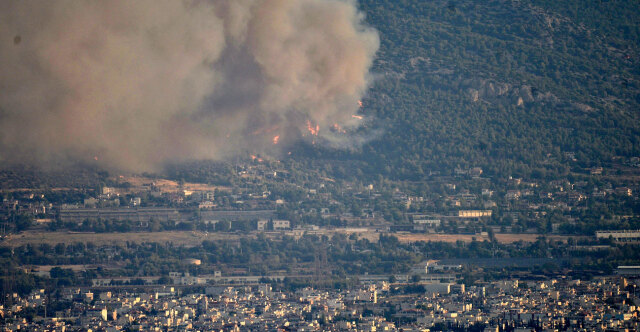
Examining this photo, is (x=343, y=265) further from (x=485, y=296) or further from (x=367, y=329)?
(x=367, y=329)

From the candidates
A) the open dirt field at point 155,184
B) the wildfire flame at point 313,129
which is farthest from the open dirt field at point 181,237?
the wildfire flame at point 313,129

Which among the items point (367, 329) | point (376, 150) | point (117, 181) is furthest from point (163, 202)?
point (367, 329)

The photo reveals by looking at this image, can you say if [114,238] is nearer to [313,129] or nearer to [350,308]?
[313,129]

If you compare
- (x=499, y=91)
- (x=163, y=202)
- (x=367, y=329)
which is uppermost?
(x=499, y=91)

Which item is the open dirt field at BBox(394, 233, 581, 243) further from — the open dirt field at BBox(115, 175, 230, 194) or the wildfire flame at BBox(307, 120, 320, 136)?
the open dirt field at BBox(115, 175, 230, 194)

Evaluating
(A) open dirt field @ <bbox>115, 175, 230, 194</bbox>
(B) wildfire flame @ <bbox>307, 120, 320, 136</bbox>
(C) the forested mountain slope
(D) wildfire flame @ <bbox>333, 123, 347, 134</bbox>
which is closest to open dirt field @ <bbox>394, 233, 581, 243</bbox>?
(C) the forested mountain slope

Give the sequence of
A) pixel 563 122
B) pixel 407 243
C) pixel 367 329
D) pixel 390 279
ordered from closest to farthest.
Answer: pixel 367 329, pixel 390 279, pixel 407 243, pixel 563 122

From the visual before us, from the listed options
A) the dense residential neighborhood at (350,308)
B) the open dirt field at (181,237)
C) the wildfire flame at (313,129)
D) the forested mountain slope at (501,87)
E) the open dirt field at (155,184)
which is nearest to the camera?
the dense residential neighborhood at (350,308)

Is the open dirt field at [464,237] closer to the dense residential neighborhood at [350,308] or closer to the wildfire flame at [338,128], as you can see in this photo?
the dense residential neighborhood at [350,308]

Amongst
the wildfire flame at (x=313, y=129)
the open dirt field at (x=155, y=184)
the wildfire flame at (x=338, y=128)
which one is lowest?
the open dirt field at (x=155, y=184)
